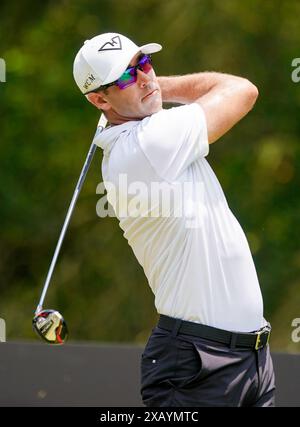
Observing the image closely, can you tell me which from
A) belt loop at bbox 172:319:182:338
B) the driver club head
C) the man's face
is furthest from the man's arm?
the driver club head

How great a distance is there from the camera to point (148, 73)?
2965mm

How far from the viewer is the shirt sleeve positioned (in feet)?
9.20

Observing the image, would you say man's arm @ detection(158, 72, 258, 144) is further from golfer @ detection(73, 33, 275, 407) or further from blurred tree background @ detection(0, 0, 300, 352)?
blurred tree background @ detection(0, 0, 300, 352)

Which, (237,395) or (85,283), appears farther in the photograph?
(85,283)

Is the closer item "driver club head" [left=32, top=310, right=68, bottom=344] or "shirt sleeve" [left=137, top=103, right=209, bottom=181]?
"shirt sleeve" [left=137, top=103, right=209, bottom=181]

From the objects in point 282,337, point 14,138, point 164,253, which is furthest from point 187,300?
point 14,138

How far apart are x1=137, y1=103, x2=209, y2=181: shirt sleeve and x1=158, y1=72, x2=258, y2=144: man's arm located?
0.21 feet

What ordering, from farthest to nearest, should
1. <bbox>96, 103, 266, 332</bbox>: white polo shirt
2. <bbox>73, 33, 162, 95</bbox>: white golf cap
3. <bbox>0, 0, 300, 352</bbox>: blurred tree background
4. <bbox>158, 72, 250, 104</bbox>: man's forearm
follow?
<bbox>0, 0, 300, 352</bbox>: blurred tree background
<bbox>158, 72, 250, 104</bbox>: man's forearm
<bbox>73, 33, 162, 95</bbox>: white golf cap
<bbox>96, 103, 266, 332</bbox>: white polo shirt

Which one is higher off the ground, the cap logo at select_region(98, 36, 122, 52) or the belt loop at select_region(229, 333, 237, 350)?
the cap logo at select_region(98, 36, 122, 52)

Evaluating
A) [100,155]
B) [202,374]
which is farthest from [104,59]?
[100,155]

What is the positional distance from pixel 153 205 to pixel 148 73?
1.33ft

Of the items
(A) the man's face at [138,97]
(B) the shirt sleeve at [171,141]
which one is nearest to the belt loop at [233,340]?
(B) the shirt sleeve at [171,141]

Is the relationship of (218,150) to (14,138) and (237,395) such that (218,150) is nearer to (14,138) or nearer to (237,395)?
(14,138)

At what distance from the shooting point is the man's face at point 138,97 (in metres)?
2.94
